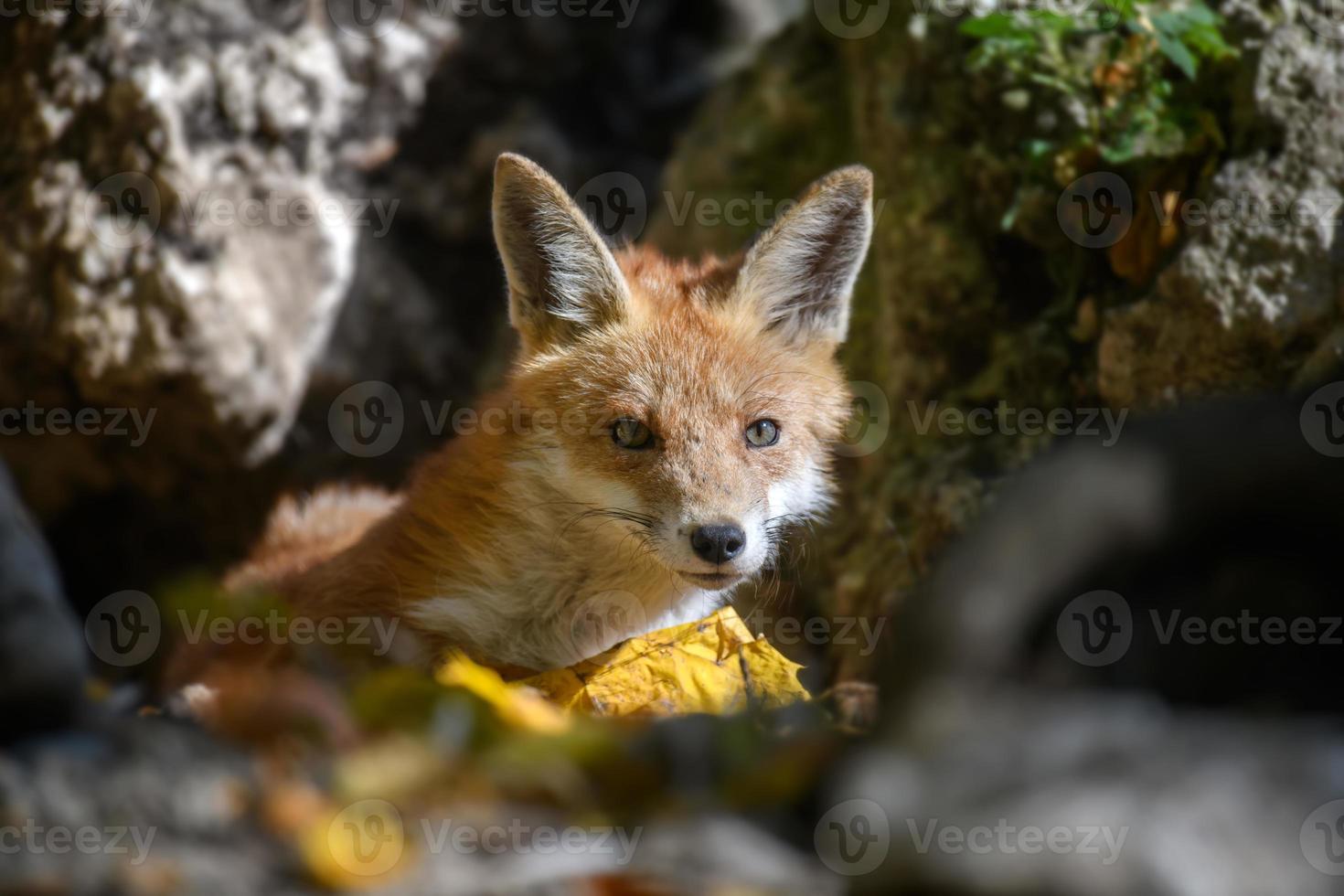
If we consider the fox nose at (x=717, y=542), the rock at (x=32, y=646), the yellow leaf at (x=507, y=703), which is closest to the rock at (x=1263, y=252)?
the fox nose at (x=717, y=542)

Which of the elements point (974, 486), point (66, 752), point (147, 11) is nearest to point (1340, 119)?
point (974, 486)

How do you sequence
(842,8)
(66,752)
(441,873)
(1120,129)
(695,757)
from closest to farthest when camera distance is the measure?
1. (441,873)
2. (66,752)
3. (695,757)
4. (1120,129)
5. (842,8)

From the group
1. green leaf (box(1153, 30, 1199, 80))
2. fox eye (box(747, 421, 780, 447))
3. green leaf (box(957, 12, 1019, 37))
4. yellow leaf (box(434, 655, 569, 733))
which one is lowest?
yellow leaf (box(434, 655, 569, 733))

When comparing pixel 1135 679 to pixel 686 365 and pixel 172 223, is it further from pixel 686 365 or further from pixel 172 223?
pixel 172 223

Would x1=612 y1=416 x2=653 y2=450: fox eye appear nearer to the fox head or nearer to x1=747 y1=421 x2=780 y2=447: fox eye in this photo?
the fox head

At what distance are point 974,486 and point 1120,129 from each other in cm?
159

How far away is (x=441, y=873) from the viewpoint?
85.2 inches

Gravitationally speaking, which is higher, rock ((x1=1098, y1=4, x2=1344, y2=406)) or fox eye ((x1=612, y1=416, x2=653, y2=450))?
rock ((x1=1098, y1=4, x2=1344, y2=406))

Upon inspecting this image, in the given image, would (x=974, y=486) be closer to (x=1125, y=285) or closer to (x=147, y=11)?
(x=1125, y=285)

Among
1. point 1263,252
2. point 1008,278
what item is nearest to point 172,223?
point 1008,278

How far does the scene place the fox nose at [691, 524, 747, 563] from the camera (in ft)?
12.3

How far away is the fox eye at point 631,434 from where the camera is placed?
419cm

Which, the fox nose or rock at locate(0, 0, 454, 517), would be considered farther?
rock at locate(0, 0, 454, 517)

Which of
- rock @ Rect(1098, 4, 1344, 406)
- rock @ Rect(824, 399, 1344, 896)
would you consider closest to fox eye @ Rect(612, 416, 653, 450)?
rock @ Rect(824, 399, 1344, 896)
